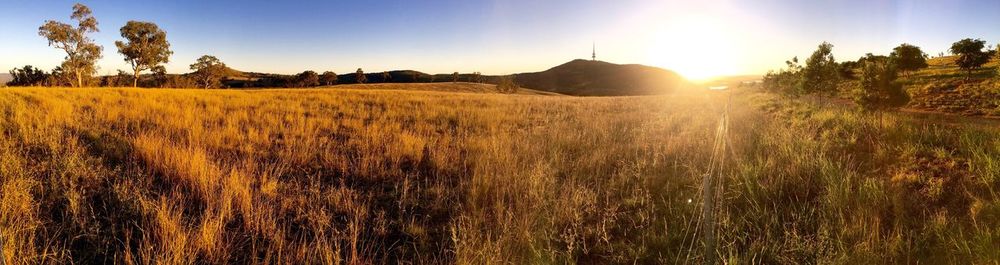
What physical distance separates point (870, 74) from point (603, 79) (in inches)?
5624

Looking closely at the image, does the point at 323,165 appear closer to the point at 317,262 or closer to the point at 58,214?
the point at 58,214

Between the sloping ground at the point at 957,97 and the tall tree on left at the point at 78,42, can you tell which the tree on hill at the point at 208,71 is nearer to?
the tall tree on left at the point at 78,42

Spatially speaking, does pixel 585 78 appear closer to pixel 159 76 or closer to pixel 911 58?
pixel 911 58

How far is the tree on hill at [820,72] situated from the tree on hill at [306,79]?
85.2m

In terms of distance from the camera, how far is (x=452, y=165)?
19.9ft

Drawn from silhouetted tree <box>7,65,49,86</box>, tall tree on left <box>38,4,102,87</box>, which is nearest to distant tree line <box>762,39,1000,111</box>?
tall tree on left <box>38,4,102,87</box>

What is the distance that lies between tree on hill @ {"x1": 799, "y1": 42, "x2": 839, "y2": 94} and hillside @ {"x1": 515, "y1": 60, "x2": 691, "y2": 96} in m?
99.3

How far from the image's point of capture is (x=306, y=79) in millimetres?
89125

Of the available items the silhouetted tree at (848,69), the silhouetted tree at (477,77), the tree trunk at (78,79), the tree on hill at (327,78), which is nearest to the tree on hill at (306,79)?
the tree on hill at (327,78)

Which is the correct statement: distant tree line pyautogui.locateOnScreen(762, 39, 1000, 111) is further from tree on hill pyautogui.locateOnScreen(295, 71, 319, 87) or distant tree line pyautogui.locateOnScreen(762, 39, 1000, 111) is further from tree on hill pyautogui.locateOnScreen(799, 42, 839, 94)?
tree on hill pyautogui.locateOnScreen(295, 71, 319, 87)

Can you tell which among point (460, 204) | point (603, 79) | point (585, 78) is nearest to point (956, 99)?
point (460, 204)

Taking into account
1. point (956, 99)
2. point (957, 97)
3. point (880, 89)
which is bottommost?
point (956, 99)

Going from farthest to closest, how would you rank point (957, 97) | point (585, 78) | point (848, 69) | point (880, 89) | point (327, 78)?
point (585, 78)
point (327, 78)
point (848, 69)
point (957, 97)
point (880, 89)

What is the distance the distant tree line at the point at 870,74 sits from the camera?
1419cm
